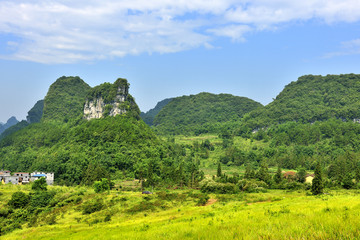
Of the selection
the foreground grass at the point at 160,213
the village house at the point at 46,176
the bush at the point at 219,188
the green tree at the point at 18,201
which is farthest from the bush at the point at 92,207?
the village house at the point at 46,176

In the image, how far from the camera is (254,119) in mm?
190750

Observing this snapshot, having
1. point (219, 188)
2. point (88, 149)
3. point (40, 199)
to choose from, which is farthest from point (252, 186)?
point (88, 149)

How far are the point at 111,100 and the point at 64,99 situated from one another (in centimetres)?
6571

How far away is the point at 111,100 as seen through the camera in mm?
128500

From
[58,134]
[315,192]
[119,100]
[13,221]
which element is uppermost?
[119,100]

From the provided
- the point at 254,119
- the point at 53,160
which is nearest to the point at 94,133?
the point at 53,160

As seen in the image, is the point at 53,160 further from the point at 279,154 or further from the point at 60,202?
the point at 279,154

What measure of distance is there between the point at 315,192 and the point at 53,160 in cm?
8566

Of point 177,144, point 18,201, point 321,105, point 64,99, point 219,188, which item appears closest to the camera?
point 18,201

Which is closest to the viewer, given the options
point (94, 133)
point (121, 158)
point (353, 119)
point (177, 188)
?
point (177, 188)

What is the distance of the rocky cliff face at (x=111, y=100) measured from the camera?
128 meters

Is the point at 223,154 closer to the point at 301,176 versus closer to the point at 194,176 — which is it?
the point at 194,176

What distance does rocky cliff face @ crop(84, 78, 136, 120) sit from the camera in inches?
5049

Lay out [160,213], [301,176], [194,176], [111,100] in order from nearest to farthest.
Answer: [160,213], [301,176], [194,176], [111,100]
